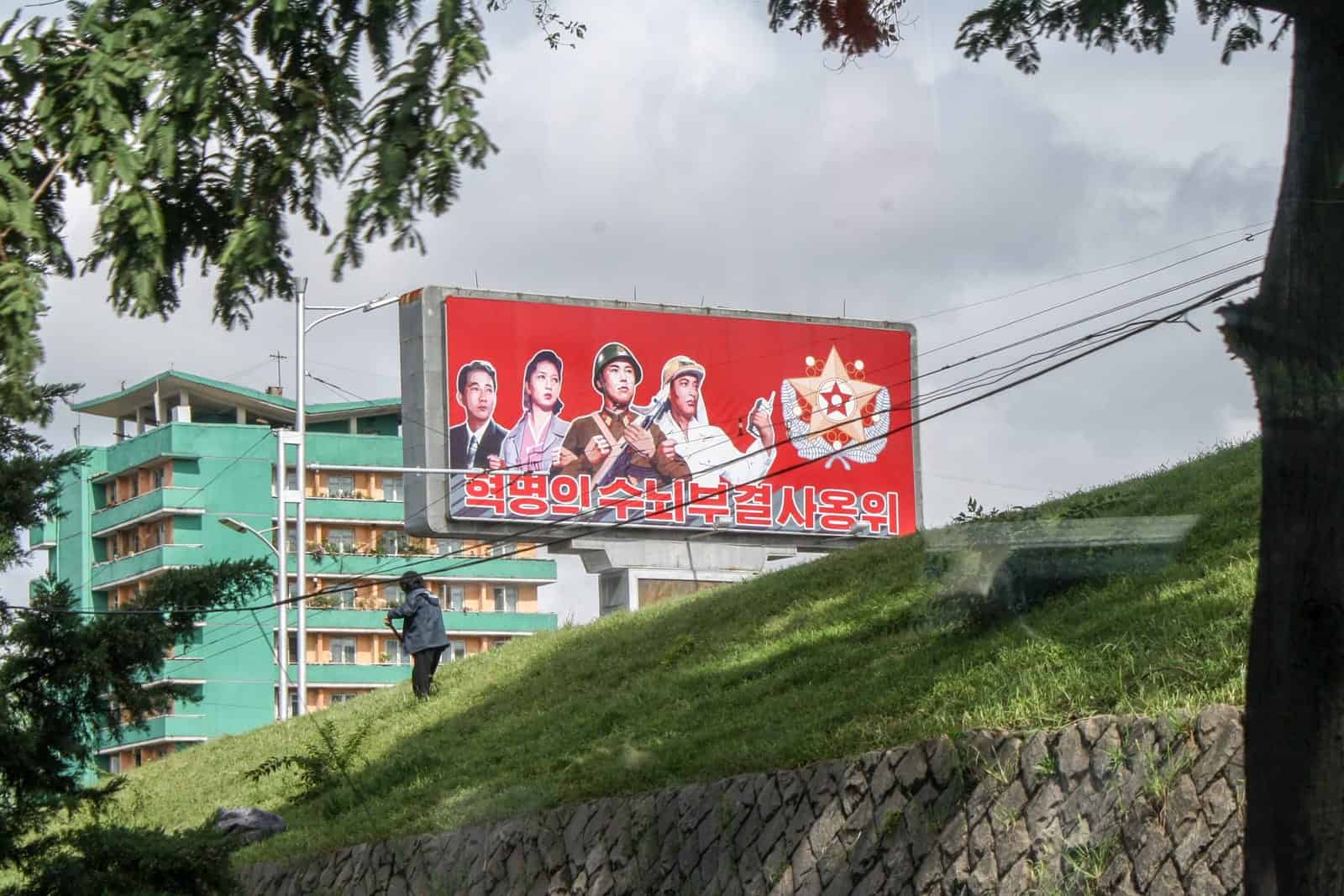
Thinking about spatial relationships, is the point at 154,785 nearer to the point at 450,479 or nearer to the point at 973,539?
the point at 450,479

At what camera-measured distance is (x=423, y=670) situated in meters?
20.4

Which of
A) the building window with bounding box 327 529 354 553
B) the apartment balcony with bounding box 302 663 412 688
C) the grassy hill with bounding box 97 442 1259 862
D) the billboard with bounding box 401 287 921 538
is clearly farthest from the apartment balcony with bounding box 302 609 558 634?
the grassy hill with bounding box 97 442 1259 862

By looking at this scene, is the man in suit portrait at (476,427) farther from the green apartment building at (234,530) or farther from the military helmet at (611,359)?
the green apartment building at (234,530)

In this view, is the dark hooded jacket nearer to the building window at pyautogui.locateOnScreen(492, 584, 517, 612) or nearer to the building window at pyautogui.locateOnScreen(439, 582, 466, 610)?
the building window at pyautogui.locateOnScreen(439, 582, 466, 610)

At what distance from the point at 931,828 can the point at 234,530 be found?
66532mm

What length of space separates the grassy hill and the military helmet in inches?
330

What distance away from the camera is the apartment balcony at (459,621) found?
3140 inches

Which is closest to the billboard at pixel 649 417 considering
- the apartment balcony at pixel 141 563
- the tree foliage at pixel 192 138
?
the tree foliage at pixel 192 138

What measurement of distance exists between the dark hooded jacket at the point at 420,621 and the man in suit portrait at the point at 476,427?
8.45m

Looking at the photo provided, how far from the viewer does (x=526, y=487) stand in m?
28.9

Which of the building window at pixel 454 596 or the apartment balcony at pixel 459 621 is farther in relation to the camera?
the building window at pixel 454 596

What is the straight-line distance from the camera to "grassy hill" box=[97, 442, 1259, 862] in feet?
35.2

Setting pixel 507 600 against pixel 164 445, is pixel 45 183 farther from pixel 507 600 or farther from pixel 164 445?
pixel 507 600

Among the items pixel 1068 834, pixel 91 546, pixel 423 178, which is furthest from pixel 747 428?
pixel 91 546
